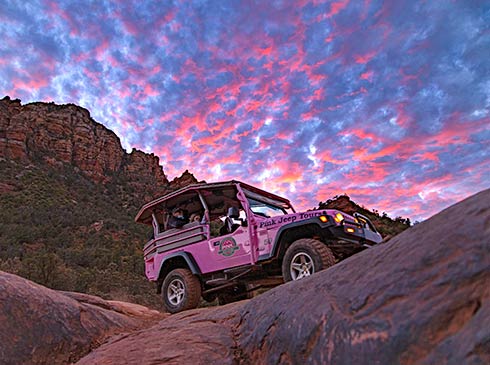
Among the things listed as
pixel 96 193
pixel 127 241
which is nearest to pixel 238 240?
pixel 127 241

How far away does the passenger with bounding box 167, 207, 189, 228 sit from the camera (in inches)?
315

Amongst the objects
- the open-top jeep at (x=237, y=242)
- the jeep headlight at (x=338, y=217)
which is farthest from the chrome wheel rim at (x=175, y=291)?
the jeep headlight at (x=338, y=217)

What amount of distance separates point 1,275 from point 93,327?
3.50ft

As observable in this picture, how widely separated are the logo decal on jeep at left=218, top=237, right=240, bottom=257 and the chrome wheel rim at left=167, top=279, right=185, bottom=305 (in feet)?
3.30

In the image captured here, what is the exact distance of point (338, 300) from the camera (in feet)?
6.93

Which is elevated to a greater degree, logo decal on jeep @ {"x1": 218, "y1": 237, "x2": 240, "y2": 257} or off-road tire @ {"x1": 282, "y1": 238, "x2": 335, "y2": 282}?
logo decal on jeep @ {"x1": 218, "y1": 237, "x2": 240, "y2": 257}

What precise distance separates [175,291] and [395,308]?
632cm

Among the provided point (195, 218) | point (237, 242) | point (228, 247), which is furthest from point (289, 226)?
point (195, 218)

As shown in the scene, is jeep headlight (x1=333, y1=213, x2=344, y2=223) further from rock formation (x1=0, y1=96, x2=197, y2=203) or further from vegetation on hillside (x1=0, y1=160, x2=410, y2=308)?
rock formation (x1=0, y1=96, x2=197, y2=203)

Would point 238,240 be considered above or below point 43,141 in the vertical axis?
below

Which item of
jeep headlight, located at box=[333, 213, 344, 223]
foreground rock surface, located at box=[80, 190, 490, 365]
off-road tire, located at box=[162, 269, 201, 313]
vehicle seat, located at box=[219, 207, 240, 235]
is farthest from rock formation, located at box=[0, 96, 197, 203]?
foreground rock surface, located at box=[80, 190, 490, 365]

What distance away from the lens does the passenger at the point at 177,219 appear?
8.00 metres

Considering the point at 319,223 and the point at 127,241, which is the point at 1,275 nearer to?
the point at 319,223

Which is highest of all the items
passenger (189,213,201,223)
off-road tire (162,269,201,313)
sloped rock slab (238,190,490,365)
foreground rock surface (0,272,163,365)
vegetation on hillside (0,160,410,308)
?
vegetation on hillside (0,160,410,308)
